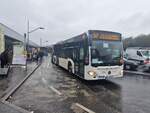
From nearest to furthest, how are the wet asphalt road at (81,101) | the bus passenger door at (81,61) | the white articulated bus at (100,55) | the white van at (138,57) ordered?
1. the wet asphalt road at (81,101)
2. the white articulated bus at (100,55)
3. the bus passenger door at (81,61)
4. the white van at (138,57)

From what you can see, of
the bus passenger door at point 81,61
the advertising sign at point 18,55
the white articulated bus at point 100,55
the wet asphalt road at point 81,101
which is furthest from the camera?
the advertising sign at point 18,55

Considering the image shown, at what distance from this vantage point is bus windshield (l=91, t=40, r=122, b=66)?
479 inches

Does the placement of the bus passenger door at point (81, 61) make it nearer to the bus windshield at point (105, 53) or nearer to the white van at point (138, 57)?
the bus windshield at point (105, 53)

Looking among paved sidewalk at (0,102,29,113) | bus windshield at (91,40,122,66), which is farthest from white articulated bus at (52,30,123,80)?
paved sidewalk at (0,102,29,113)

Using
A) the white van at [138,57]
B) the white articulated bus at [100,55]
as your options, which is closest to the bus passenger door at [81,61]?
the white articulated bus at [100,55]

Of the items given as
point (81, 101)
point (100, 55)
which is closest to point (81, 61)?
point (100, 55)

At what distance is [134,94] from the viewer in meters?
9.79

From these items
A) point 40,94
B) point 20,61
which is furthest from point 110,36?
point 20,61

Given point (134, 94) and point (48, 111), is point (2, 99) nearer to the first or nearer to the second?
point (48, 111)

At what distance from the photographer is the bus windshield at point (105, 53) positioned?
12.2 metres

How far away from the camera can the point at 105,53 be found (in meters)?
12.4

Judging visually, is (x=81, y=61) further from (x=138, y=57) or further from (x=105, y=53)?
(x=138, y=57)

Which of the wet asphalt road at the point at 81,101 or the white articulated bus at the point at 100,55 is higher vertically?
the white articulated bus at the point at 100,55

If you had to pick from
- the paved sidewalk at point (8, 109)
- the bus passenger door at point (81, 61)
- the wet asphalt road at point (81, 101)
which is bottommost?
the wet asphalt road at point (81, 101)
